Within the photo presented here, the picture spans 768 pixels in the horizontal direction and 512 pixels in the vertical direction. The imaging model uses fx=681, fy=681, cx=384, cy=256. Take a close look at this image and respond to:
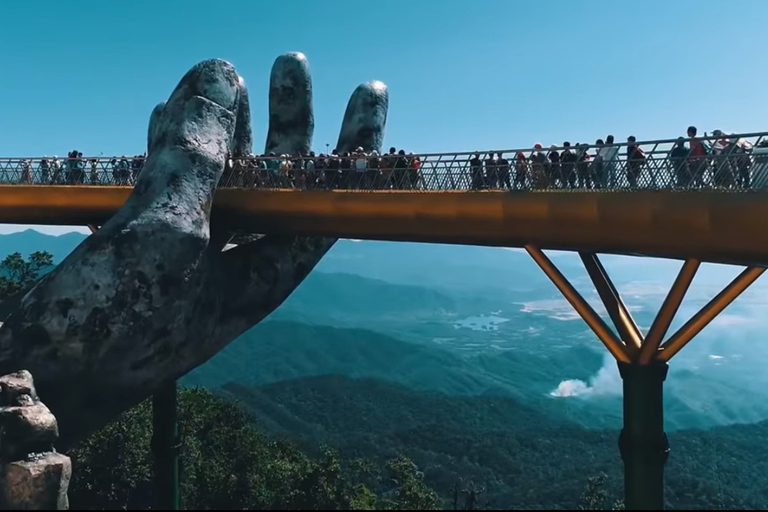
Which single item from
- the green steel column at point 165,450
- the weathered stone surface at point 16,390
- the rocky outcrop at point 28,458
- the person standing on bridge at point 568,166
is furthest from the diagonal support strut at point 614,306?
the green steel column at point 165,450

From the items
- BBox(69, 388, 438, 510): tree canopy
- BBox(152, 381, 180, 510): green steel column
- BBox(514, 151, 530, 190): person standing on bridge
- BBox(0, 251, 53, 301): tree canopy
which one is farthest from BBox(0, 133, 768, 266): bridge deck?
BBox(0, 251, 53, 301): tree canopy

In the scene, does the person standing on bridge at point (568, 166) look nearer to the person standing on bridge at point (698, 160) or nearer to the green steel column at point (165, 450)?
the person standing on bridge at point (698, 160)

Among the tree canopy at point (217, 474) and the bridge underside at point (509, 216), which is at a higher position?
the bridge underside at point (509, 216)

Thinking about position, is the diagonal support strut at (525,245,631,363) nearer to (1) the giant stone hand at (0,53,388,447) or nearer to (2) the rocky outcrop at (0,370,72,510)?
(1) the giant stone hand at (0,53,388,447)

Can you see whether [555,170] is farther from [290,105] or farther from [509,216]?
[290,105]

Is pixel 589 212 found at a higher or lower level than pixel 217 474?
higher

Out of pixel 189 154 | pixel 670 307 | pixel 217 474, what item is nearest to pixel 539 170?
pixel 670 307
